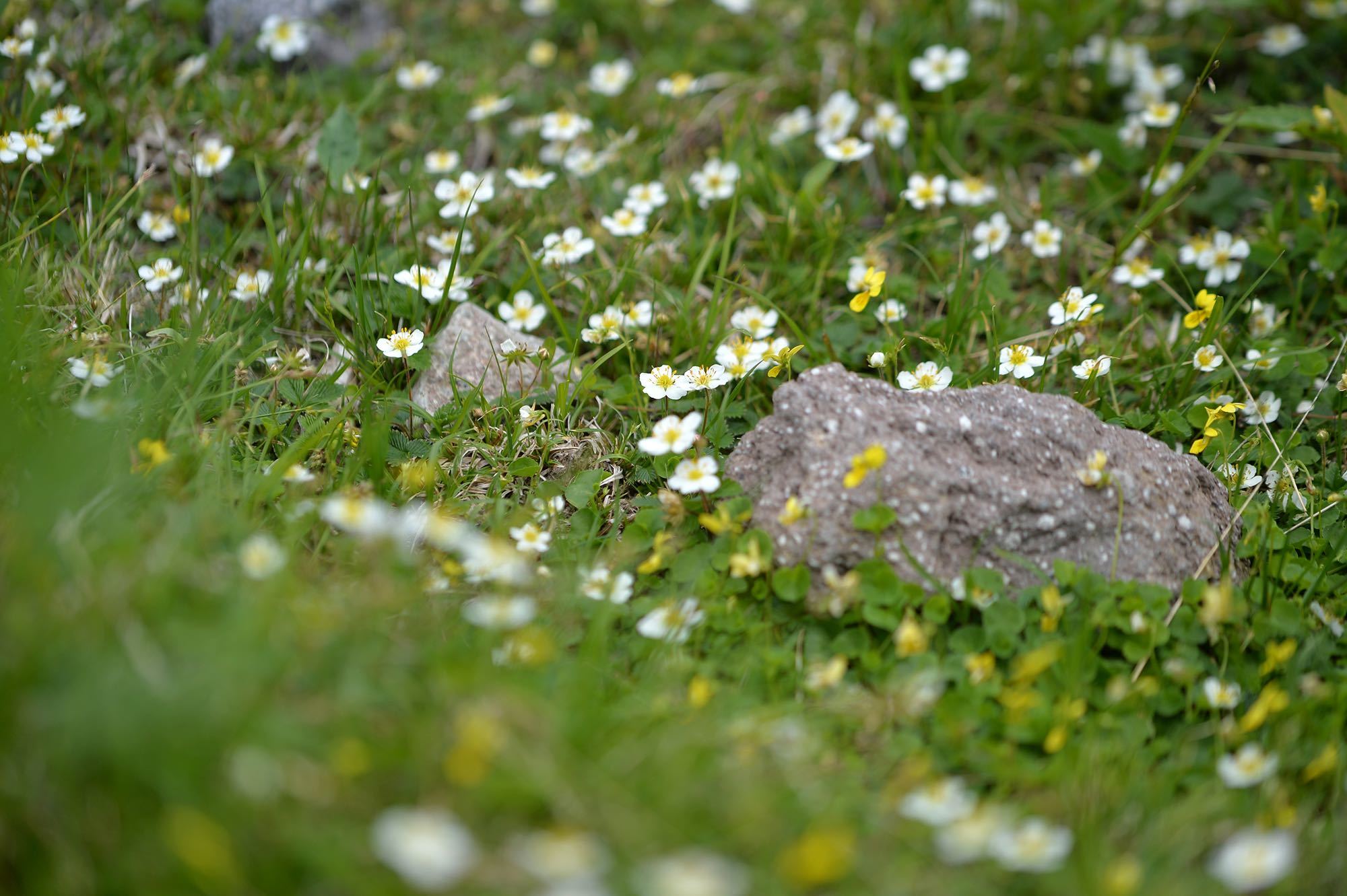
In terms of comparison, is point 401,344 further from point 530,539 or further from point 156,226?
point 156,226

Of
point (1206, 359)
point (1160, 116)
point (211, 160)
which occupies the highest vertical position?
point (211, 160)

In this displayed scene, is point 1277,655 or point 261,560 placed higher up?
point 261,560

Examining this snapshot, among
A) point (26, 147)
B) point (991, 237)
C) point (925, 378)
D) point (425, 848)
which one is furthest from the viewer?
point (991, 237)

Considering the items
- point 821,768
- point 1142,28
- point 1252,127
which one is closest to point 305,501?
point 821,768

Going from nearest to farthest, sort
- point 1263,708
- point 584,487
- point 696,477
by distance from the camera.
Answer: point 1263,708, point 696,477, point 584,487

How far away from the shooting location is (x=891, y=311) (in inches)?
122

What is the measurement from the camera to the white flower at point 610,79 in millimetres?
3998

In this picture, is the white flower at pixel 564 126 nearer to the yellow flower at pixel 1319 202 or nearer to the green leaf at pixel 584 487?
the green leaf at pixel 584 487

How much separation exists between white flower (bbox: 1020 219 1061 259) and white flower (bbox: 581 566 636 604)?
1.93 metres

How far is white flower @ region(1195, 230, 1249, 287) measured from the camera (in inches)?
124

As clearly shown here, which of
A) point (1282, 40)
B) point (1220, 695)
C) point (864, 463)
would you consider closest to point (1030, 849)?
point (1220, 695)

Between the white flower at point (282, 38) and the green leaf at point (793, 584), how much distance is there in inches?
115

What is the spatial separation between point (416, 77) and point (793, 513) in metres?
2.65

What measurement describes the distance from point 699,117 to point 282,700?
2.94m
